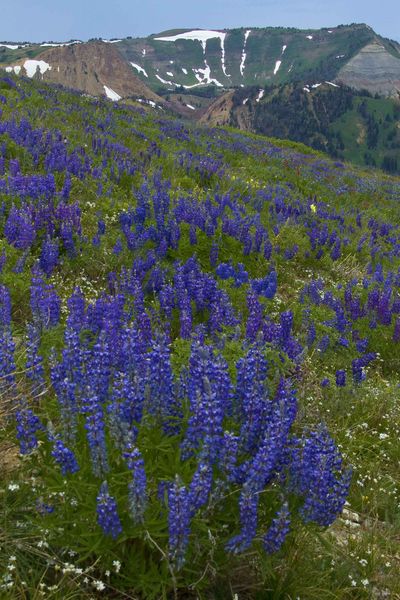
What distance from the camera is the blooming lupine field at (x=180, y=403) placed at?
3.01 m

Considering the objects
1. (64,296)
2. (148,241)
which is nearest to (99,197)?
(148,241)

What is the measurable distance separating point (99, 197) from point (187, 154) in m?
6.68

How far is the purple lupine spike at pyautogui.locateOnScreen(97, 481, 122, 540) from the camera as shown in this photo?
9.02ft

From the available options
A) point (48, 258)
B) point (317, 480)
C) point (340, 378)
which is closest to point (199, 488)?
point (317, 480)

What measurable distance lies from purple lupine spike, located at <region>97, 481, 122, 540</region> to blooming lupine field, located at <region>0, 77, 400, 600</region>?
0.05ft

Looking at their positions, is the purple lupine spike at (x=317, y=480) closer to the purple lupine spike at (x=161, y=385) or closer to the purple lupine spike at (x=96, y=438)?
the purple lupine spike at (x=161, y=385)

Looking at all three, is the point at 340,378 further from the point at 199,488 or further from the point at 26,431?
the point at 26,431

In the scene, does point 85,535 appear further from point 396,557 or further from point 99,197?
point 99,197

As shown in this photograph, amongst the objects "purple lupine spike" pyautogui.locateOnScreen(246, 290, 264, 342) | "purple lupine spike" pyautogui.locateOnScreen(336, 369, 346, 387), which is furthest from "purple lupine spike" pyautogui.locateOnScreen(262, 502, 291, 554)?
"purple lupine spike" pyautogui.locateOnScreen(336, 369, 346, 387)

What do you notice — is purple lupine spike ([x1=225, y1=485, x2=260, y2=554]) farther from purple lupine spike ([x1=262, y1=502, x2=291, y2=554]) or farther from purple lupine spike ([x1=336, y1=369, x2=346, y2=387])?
purple lupine spike ([x1=336, y1=369, x2=346, y2=387])

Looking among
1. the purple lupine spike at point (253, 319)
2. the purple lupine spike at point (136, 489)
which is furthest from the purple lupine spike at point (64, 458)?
the purple lupine spike at point (253, 319)

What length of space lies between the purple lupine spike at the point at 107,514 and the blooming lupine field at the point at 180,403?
0.02 m

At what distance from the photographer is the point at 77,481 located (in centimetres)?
306

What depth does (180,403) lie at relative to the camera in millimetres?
3648
